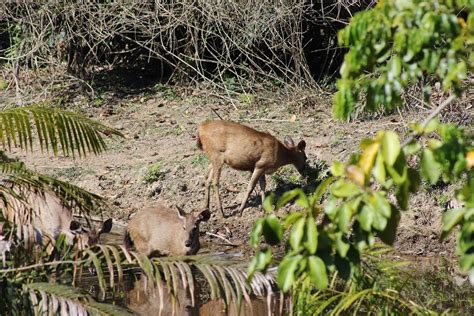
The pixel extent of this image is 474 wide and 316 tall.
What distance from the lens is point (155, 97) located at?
17609 mm

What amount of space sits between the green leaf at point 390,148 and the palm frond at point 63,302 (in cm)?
309

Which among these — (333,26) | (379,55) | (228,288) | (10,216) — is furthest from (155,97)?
(379,55)

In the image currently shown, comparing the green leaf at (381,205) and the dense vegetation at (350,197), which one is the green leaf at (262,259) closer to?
the dense vegetation at (350,197)

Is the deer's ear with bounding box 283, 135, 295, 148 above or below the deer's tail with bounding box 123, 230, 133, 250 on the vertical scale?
above

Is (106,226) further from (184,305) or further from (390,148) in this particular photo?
(390,148)

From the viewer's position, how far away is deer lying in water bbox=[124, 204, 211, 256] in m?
11.9

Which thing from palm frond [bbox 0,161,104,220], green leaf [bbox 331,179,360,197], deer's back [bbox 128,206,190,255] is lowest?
deer's back [bbox 128,206,190,255]

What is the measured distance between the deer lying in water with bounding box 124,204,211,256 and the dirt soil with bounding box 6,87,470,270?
1.09 meters

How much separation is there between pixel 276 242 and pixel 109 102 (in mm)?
13232

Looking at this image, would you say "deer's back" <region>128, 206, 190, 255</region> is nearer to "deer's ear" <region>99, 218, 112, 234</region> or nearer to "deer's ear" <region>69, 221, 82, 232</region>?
"deer's ear" <region>99, 218, 112, 234</region>

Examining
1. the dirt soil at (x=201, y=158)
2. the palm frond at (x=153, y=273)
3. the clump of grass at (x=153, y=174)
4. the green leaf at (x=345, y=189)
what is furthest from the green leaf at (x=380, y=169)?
the clump of grass at (x=153, y=174)

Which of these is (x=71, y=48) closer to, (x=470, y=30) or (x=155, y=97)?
(x=155, y=97)

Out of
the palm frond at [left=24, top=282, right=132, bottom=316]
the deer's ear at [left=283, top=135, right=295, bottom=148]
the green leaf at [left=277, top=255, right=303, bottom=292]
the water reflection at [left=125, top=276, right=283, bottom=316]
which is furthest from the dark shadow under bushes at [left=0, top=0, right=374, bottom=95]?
the green leaf at [left=277, top=255, right=303, bottom=292]

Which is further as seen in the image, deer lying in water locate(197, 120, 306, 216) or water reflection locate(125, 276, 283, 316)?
deer lying in water locate(197, 120, 306, 216)
